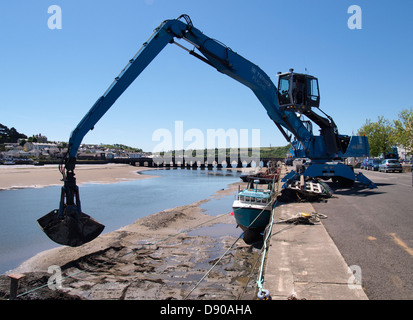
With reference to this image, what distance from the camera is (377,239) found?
7387mm

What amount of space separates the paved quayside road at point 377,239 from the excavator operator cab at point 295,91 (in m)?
6.20

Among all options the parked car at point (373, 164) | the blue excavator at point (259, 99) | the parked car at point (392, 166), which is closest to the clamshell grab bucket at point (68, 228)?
the blue excavator at point (259, 99)

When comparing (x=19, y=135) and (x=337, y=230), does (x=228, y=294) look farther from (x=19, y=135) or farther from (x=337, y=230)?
(x=19, y=135)

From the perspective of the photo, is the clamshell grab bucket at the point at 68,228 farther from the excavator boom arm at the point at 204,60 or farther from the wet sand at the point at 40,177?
the wet sand at the point at 40,177

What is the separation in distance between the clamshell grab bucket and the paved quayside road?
740 centimetres

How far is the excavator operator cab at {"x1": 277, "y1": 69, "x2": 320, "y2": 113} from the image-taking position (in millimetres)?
16344

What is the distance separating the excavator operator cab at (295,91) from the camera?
53.6 feet

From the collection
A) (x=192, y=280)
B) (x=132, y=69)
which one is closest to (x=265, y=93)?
(x=132, y=69)

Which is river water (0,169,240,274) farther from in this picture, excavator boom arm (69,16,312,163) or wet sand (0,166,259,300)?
excavator boom arm (69,16,312,163)

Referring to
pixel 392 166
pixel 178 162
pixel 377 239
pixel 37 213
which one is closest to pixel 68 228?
pixel 377 239

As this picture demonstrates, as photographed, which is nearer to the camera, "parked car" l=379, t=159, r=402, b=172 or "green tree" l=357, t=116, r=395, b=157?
"parked car" l=379, t=159, r=402, b=172

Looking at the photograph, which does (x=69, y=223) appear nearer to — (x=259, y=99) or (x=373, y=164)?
(x=259, y=99)

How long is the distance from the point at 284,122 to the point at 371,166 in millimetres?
38782

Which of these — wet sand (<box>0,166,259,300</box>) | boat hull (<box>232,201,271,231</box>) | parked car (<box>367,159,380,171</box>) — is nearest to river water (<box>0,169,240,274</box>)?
wet sand (<box>0,166,259,300</box>)
